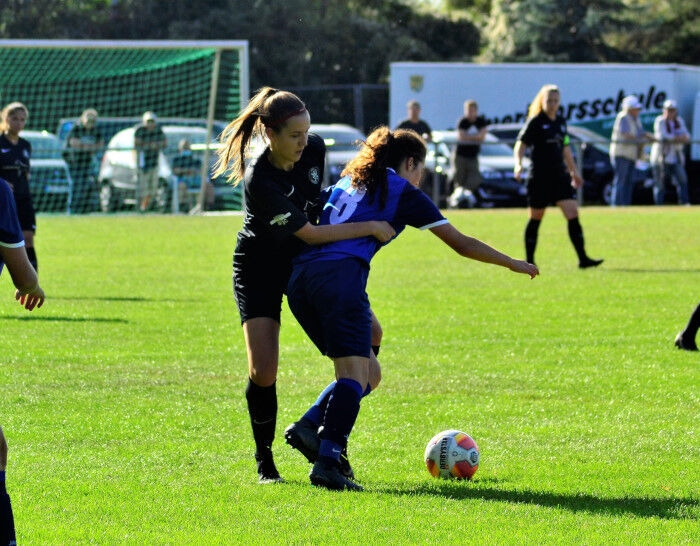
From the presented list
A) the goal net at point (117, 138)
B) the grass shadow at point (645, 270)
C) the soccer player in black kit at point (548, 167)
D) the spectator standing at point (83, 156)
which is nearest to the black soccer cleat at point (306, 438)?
the soccer player in black kit at point (548, 167)

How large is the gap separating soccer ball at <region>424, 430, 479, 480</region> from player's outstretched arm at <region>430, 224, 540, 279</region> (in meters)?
0.82

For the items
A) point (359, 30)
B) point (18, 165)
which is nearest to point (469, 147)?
point (18, 165)

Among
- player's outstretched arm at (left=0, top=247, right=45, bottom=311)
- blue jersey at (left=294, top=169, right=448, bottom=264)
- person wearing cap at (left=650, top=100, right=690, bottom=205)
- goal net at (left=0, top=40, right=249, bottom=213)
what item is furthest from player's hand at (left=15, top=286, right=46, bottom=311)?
person wearing cap at (left=650, top=100, right=690, bottom=205)

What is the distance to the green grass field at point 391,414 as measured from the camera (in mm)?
4945

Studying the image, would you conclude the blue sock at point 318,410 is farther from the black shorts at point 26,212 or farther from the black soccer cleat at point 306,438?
the black shorts at point 26,212

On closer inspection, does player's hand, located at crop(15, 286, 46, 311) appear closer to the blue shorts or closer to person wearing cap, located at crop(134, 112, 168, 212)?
the blue shorts

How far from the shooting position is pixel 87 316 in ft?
36.8

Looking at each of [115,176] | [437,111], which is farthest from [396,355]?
[437,111]

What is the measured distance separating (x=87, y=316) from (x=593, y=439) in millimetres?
5918

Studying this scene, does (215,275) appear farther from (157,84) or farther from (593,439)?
(157,84)

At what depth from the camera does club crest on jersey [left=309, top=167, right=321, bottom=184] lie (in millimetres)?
5672

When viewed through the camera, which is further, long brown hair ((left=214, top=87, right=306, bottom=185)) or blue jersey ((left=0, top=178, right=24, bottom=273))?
long brown hair ((left=214, top=87, right=306, bottom=185))

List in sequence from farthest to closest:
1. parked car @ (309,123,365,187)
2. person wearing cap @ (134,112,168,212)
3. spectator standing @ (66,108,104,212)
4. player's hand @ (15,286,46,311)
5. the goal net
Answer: parked car @ (309,123,365,187) → the goal net → spectator standing @ (66,108,104,212) → person wearing cap @ (134,112,168,212) → player's hand @ (15,286,46,311)

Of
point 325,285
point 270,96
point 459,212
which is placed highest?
point 270,96
